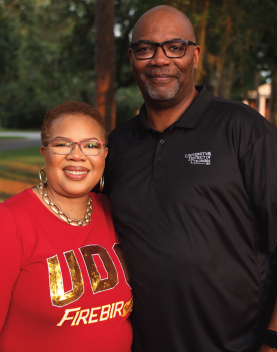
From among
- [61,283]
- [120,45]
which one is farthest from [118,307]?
[120,45]

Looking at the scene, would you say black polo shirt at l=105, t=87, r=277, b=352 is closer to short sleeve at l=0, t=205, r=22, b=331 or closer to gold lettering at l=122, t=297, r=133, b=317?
gold lettering at l=122, t=297, r=133, b=317

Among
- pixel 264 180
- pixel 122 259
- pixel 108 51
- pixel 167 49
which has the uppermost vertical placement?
pixel 108 51

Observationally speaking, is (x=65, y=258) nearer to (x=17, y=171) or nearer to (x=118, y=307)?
(x=118, y=307)

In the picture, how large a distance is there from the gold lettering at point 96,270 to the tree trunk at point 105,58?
8.19 metres

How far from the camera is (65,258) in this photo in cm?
236

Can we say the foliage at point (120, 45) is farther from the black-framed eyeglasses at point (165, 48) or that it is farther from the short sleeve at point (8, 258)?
the short sleeve at point (8, 258)

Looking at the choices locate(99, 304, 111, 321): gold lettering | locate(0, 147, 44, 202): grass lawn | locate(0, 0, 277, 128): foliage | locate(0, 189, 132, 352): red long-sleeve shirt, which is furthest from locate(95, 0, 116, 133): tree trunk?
locate(99, 304, 111, 321): gold lettering

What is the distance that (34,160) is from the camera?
1659 centimetres

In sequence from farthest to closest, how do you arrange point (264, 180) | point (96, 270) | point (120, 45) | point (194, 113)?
1. point (120, 45)
2. point (194, 113)
3. point (96, 270)
4. point (264, 180)

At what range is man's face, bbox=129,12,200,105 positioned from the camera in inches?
106

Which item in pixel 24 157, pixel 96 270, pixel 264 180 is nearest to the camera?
pixel 264 180

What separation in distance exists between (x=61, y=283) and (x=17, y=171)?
12.0 metres

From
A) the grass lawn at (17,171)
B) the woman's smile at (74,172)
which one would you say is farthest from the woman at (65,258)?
the grass lawn at (17,171)

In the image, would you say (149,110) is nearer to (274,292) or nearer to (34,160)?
(274,292)
